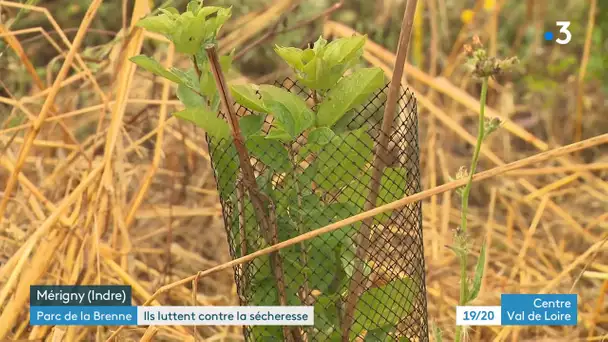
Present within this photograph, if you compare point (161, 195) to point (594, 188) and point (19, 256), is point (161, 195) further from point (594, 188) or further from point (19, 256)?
point (594, 188)

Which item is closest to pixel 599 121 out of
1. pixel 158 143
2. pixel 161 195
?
pixel 161 195

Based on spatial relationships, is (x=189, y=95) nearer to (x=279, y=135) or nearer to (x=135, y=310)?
(x=279, y=135)

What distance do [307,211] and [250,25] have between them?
793 millimetres

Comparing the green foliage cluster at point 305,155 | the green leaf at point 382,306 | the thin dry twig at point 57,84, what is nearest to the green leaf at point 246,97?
the green foliage cluster at point 305,155

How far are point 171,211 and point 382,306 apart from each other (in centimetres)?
40

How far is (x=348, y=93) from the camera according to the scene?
63 centimetres

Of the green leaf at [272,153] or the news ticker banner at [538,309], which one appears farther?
the news ticker banner at [538,309]

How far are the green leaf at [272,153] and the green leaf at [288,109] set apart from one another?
2cm

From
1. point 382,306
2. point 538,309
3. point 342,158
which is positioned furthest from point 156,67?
point 538,309

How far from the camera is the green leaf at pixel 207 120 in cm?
62

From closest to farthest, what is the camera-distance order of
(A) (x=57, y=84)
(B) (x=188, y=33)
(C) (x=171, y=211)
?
(B) (x=188, y=33)
(A) (x=57, y=84)
(C) (x=171, y=211)

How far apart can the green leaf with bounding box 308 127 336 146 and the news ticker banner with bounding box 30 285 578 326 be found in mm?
210

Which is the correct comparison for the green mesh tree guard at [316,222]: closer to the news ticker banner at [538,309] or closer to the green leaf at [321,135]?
the green leaf at [321,135]

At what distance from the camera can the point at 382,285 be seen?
28.0 inches
